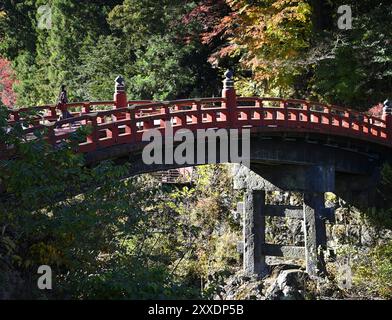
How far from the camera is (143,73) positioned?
33906mm

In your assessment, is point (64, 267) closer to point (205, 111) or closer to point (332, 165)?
point (205, 111)

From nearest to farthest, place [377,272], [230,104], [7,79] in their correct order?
[230,104] < [377,272] < [7,79]

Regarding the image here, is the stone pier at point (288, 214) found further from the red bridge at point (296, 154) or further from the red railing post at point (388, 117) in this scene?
the red railing post at point (388, 117)

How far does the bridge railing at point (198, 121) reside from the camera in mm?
16656

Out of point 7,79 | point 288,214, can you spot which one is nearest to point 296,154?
point 288,214

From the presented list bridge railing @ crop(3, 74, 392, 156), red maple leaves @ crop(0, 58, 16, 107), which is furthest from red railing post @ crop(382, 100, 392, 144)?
red maple leaves @ crop(0, 58, 16, 107)

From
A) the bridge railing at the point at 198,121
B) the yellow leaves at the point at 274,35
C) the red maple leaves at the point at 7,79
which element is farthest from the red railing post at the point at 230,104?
the red maple leaves at the point at 7,79

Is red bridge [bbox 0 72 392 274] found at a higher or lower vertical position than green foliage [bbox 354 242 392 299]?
higher

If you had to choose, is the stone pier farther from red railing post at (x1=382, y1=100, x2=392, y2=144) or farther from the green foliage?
red railing post at (x1=382, y1=100, x2=392, y2=144)

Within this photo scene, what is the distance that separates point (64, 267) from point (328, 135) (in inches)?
507

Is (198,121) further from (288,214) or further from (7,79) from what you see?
(7,79)

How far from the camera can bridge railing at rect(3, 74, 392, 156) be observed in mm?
16656

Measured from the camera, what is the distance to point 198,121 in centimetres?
1902
